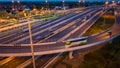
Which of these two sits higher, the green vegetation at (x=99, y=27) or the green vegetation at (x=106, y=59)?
the green vegetation at (x=99, y=27)

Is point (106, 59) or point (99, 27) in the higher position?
point (99, 27)

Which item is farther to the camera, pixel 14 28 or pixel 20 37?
pixel 14 28

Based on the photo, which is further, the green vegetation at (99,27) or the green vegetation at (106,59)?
the green vegetation at (99,27)

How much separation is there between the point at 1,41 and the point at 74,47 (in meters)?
25.3

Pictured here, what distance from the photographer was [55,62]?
5494cm

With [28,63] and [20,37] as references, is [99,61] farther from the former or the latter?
[20,37]

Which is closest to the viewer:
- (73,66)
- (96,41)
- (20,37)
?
(73,66)

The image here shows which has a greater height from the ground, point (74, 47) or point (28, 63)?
point (74, 47)

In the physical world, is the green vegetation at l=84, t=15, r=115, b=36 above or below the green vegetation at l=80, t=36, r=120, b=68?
above

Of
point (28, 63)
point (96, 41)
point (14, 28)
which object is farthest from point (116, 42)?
point (14, 28)

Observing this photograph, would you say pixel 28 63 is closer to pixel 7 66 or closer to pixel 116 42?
pixel 7 66

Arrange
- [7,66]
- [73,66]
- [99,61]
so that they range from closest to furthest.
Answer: [99,61], [7,66], [73,66]

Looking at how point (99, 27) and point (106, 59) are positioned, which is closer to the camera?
point (106, 59)

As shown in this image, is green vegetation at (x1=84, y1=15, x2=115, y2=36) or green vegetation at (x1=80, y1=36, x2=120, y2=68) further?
green vegetation at (x1=84, y1=15, x2=115, y2=36)
